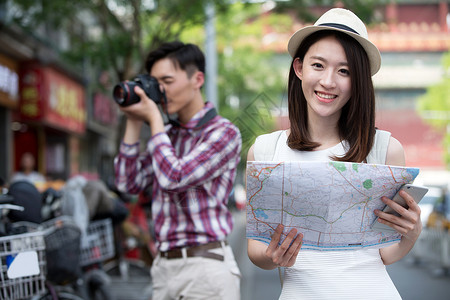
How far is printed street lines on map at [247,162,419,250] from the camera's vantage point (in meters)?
1.65

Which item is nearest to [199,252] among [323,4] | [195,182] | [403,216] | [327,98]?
[195,182]

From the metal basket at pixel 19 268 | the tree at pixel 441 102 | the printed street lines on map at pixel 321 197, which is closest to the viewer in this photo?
the printed street lines on map at pixel 321 197

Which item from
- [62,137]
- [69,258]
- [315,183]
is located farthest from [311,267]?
[62,137]

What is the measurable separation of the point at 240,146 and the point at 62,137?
17.1 meters

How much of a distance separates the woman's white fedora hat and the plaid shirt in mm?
798

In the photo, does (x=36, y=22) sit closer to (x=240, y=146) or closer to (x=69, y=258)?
(x=69, y=258)

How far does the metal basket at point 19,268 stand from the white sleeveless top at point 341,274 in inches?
46.3

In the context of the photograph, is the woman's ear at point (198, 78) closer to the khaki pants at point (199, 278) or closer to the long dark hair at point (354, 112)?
the khaki pants at point (199, 278)

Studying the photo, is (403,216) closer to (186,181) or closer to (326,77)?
(326,77)

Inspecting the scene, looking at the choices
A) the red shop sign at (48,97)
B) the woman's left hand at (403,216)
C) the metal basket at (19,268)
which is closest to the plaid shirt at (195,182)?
the metal basket at (19,268)

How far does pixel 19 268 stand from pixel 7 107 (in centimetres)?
1153

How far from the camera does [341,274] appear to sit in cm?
190

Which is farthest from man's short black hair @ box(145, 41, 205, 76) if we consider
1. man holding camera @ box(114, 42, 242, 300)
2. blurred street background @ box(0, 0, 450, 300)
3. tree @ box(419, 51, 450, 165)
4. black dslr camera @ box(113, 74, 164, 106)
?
tree @ box(419, 51, 450, 165)

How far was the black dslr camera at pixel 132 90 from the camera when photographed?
2766mm
